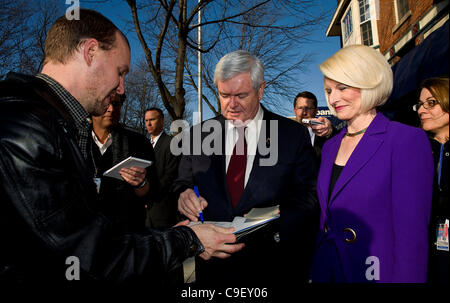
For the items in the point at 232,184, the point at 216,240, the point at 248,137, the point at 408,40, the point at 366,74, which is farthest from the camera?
the point at 408,40

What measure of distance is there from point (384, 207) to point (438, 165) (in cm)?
139

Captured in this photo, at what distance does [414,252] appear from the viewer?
164 cm

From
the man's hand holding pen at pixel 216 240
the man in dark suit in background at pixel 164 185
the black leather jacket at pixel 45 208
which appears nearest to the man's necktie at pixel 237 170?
the man's hand holding pen at pixel 216 240

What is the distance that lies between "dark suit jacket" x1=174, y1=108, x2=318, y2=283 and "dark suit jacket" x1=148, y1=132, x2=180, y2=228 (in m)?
2.48

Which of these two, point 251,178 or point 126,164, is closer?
point 251,178

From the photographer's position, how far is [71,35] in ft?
5.22

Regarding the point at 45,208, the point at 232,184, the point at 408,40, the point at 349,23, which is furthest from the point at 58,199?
the point at 349,23

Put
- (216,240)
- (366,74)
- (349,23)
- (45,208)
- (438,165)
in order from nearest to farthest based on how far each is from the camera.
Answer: (45,208) < (216,240) < (366,74) < (438,165) < (349,23)

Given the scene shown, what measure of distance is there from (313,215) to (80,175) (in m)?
1.66

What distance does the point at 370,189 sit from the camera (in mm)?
1815

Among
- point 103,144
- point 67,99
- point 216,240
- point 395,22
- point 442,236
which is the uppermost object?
point 395,22

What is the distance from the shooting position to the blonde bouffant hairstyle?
6.47 ft

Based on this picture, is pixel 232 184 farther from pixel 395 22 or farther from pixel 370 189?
pixel 395 22

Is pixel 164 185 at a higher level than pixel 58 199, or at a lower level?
lower
